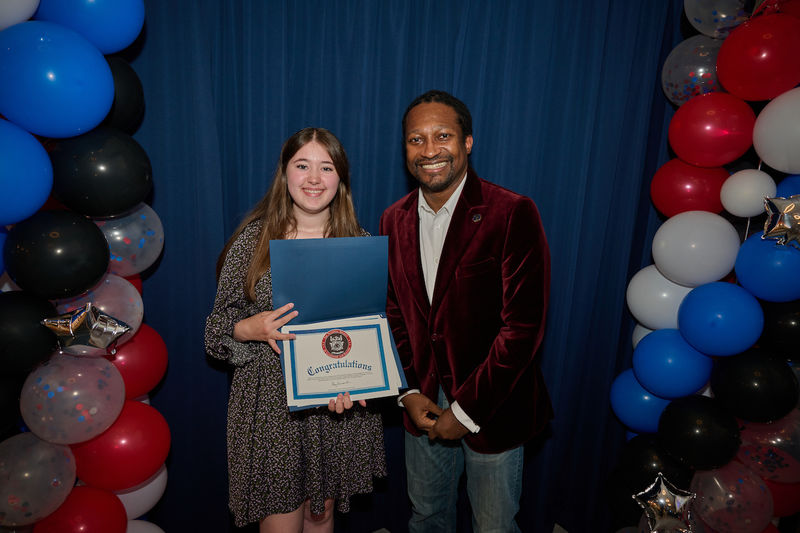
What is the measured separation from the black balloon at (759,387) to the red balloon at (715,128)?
86 centimetres

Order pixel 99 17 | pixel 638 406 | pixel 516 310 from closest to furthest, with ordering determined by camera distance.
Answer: pixel 99 17 < pixel 516 310 < pixel 638 406

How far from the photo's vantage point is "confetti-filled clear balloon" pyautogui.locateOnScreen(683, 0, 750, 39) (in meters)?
1.88

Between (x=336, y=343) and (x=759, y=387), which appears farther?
(x=759, y=387)

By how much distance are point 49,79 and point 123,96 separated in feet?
1.05

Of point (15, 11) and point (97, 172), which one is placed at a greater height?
point (15, 11)

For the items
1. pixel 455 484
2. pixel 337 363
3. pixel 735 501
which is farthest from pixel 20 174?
pixel 735 501

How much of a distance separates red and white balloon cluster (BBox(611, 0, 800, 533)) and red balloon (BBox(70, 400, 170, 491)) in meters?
2.00

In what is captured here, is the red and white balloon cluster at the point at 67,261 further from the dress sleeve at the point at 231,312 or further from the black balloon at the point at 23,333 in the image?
the dress sleeve at the point at 231,312

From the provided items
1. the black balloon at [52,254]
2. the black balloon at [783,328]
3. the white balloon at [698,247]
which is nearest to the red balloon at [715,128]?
the white balloon at [698,247]

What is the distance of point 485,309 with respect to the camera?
159 centimetres

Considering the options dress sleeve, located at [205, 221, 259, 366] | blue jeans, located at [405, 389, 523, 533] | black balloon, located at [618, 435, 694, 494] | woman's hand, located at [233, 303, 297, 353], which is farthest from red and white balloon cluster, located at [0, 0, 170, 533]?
black balloon, located at [618, 435, 694, 494]

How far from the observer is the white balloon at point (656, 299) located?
2.08 meters

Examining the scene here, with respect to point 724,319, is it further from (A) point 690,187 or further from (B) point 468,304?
(B) point 468,304

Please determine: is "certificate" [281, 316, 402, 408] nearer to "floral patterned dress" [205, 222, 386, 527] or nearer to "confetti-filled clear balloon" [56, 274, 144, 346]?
"floral patterned dress" [205, 222, 386, 527]
